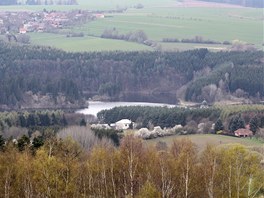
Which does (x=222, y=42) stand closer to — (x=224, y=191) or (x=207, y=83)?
(x=207, y=83)

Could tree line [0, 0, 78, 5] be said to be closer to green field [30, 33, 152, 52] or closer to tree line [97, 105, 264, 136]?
green field [30, 33, 152, 52]

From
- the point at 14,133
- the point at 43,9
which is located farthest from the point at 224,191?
the point at 43,9

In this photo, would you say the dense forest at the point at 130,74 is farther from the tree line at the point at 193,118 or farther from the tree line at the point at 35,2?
the tree line at the point at 35,2

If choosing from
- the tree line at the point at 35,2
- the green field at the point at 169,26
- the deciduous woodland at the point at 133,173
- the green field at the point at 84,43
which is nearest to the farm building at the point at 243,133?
the deciduous woodland at the point at 133,173

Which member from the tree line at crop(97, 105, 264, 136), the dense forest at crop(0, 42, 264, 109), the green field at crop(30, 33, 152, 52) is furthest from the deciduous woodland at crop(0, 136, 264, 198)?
the green field at crop(30, 33, 152, 52)

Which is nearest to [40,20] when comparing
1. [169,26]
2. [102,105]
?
[169,26]

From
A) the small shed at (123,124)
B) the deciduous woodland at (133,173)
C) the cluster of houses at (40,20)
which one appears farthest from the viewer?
the cluster of houses at (40,20)

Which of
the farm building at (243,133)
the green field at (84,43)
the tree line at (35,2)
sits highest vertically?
the farm building at (243,133)
